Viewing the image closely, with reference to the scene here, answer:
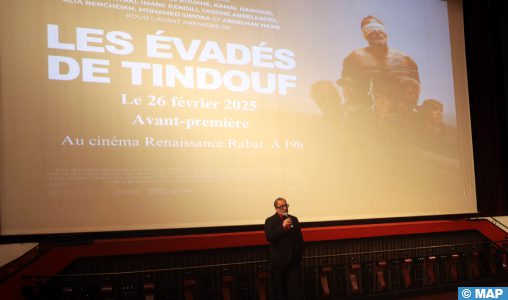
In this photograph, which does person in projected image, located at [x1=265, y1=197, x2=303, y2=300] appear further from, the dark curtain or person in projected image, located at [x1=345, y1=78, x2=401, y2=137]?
the dark curtain

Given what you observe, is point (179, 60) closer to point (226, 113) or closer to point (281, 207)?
point (226, 113)

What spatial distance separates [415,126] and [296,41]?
6.46 ft

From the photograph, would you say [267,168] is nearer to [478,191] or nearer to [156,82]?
[156,82]

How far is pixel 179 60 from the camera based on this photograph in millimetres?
5176

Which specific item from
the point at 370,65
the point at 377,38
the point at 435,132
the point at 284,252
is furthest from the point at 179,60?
the point at 435,132

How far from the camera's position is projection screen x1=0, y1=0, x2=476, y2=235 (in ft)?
15.2

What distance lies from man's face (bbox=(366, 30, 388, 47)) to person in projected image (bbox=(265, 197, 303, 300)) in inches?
114

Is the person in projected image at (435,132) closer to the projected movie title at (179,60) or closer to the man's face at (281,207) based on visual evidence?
the projected movie title at (179,60)

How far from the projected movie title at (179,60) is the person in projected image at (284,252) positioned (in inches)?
63.5

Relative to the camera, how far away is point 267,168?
546cm

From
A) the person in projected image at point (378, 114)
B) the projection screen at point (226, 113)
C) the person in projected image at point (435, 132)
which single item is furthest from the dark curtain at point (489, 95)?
the person in projected image at point (378, 114)

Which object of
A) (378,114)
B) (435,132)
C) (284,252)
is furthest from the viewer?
(435,132)

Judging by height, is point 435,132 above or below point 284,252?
above

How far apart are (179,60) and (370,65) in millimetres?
2504
